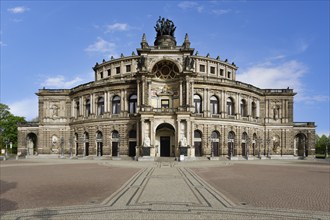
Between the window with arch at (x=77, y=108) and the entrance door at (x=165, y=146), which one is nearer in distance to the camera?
the entrance door at (x=165, y=146)

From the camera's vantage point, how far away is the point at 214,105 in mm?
55594

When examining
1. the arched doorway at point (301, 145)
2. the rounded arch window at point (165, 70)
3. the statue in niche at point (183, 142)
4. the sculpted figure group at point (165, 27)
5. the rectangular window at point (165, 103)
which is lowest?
the arched doorway at point (301, 145)

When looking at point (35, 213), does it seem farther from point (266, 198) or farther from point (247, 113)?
point (247, 113)

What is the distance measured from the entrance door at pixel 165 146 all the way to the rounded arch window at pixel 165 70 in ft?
40.5

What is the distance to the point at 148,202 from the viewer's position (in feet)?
39.4

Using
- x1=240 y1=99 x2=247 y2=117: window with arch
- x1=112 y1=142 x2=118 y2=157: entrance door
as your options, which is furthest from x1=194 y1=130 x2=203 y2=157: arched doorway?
x1=112 y1=142 x2=118 y2=157: entrance door

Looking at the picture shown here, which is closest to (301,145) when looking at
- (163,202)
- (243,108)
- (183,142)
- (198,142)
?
(243,108)

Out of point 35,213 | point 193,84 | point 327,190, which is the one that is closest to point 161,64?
point 193,84

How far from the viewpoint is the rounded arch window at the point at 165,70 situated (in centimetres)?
5187

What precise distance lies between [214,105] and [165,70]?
12658mm

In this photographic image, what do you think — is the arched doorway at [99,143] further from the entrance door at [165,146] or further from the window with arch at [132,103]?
the entrance door at [165,146]

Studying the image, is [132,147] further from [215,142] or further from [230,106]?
[230,106]

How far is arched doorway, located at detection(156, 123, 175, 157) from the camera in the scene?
169 ft

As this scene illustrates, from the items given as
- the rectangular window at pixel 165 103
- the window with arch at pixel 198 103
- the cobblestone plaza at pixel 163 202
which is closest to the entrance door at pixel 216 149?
the window with arch at pixel 198 103
